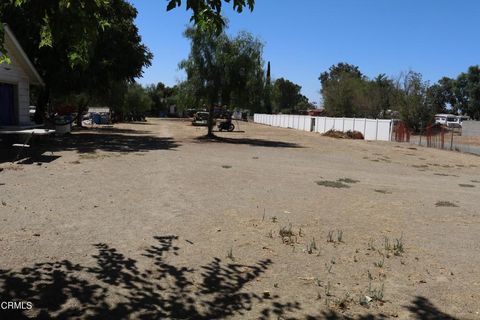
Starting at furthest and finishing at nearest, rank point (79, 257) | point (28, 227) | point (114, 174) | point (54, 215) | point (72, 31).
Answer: point (114, 174) < point (54, 215) < point (28, 227) < point (79, 257) < point (72, 31)

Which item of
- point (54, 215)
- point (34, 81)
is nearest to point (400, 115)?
point (34, 81)

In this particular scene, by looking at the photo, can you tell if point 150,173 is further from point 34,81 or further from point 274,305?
point 34,81

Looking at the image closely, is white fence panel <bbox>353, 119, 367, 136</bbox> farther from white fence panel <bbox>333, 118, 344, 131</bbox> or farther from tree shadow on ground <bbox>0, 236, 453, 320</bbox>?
tree shadow on ground <bbox>0, 236, 453, 320</bbox>

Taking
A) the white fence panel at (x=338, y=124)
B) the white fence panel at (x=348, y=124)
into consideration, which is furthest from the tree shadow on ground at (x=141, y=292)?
the white fence panel at (x=338, y=124)

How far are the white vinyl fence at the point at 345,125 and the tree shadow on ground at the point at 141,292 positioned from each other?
33894mm

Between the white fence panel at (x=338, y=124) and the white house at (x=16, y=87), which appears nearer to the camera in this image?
the white house at (x=16, y=87)

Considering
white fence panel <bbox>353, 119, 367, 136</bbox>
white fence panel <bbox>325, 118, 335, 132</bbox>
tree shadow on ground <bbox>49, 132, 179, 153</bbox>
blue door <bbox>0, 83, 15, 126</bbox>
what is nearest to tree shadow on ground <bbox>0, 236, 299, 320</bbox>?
tree shadow on ground <bbox>49, 132, 179, 153</bbox>

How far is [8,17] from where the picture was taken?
2414 cm

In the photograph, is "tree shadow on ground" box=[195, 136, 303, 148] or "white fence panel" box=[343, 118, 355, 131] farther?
"white fence panel" box=[343, 118, 355, 131]

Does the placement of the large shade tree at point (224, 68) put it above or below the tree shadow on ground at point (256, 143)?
above

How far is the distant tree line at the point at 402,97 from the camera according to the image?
47156 mm

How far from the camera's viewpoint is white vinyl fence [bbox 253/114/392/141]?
1499 inches

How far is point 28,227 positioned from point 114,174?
238 inches

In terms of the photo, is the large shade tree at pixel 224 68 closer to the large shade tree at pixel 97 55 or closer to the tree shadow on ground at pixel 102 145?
the large shade tree at pixel 97 55
